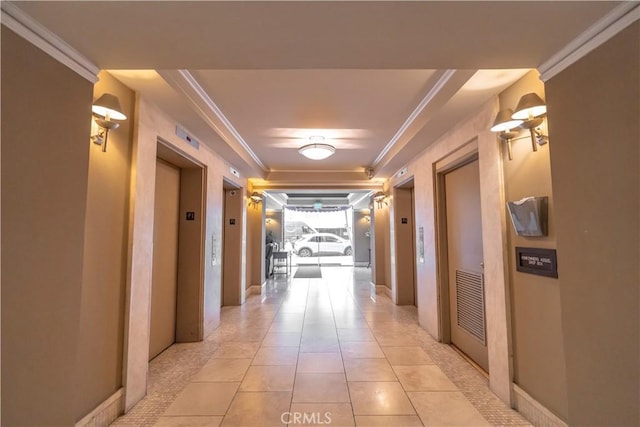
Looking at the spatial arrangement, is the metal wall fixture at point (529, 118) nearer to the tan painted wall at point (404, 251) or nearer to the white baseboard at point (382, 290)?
the tan painted wall at point (404, 251)

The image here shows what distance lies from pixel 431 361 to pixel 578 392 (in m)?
1.69

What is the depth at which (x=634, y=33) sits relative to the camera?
1145 mm

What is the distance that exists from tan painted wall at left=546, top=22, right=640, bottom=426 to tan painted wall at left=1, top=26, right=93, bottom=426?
2.62 metres

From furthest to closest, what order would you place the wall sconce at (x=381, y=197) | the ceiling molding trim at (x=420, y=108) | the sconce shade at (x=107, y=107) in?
the wall sconce at (x=381, y=197) < the ceiling molding trim at (x=420, y=108) < the sconce shade at (x=107, y=107)

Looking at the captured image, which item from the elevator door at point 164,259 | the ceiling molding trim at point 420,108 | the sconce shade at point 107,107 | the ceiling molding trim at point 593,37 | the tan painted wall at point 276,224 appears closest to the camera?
the ceiling molding trim at point 593,37

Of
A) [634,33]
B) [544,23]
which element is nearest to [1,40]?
[544,23]

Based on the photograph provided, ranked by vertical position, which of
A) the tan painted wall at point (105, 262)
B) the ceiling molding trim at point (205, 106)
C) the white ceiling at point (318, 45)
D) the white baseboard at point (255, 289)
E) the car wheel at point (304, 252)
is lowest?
the white baseboard at point (255, 289)

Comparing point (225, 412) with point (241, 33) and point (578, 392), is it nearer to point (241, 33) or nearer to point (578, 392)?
point (578, 392)

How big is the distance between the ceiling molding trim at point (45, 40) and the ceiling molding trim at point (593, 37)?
101 inches

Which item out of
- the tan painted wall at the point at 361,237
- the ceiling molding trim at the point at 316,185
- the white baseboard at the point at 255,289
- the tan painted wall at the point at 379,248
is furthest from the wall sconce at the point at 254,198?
the tan painted wall at the point at 361,237

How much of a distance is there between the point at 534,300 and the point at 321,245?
11787 millimetres

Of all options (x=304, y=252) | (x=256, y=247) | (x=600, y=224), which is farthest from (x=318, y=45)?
(x=304, y=252)

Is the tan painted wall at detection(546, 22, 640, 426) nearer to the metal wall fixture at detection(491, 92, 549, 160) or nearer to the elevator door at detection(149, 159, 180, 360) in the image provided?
the metal wall fixture at detection(491, 92, 549, 160)

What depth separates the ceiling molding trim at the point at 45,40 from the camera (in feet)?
3.84
